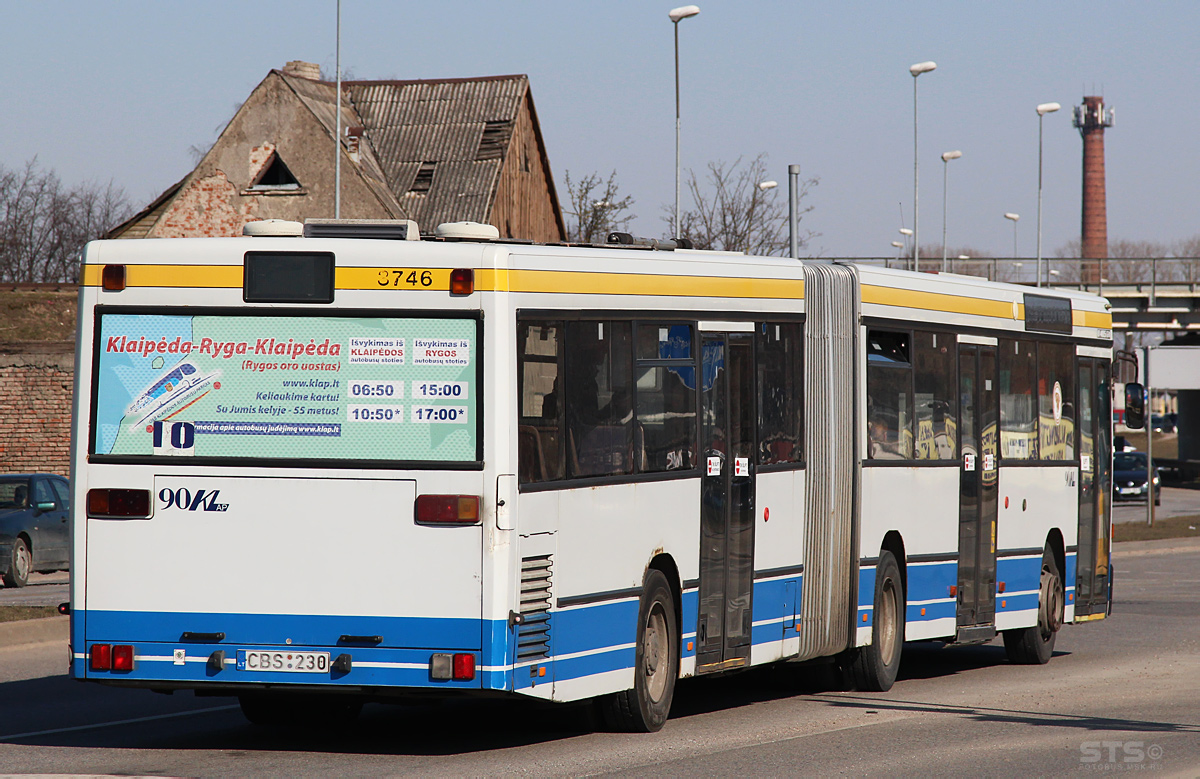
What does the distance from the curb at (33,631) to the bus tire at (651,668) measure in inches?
287

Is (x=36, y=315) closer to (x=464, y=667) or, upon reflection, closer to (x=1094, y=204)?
(x=464, y=667)

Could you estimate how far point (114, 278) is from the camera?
9219 mm

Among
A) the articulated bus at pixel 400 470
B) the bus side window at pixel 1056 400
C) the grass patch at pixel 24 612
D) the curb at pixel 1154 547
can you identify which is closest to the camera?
the articulated bus at pixel 400 470

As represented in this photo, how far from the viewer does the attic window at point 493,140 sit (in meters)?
48.7

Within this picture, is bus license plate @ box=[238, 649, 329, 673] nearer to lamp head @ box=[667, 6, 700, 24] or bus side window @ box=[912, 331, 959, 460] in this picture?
bus side window @ box=[912, 331, 959, 460]

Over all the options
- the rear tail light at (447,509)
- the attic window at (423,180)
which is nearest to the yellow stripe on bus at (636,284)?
the rear tail light at (447,509)

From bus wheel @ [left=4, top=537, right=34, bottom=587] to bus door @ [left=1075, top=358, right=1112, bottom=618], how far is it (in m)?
14.9

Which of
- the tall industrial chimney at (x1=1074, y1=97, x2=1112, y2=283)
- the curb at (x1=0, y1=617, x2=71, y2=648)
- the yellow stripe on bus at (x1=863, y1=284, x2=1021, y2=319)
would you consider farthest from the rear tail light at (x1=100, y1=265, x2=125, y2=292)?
the tall industrial chimney at (x1=1074, y1=97, x2=1112, y2=283)

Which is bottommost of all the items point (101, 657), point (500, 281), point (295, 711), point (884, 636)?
point (295, 711)

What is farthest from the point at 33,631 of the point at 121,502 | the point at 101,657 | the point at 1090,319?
the point at 1090,319

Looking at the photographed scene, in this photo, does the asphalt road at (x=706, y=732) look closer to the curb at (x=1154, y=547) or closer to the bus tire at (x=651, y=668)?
the bus tire at (x=651, y=668)

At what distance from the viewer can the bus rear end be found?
8.84 m

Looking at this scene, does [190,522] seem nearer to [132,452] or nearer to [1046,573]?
[132,452]

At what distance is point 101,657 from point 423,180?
4048 centimetres
